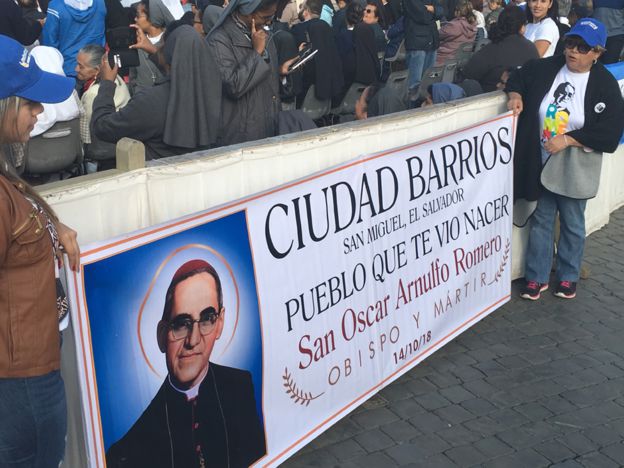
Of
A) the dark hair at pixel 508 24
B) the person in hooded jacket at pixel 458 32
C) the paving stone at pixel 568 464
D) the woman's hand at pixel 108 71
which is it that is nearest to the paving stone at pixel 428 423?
the paving stone at pixel 568 464

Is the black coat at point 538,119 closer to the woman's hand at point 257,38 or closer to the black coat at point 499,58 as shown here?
the black coat at point 499,58

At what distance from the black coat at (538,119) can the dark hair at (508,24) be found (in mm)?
881

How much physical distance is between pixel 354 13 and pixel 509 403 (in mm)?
6951

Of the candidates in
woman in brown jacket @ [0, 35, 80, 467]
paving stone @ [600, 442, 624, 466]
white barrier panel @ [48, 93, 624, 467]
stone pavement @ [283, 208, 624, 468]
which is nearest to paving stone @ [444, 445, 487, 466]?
stone pavement @ [283, 208, 624, 468]

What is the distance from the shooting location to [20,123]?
263 cm

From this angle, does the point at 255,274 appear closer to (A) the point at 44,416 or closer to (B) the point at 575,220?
(A) the point at 44,416

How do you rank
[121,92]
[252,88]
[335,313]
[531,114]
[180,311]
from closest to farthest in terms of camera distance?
[180,311]
[335,313]
[252,88]
[531,114]
[121,92]

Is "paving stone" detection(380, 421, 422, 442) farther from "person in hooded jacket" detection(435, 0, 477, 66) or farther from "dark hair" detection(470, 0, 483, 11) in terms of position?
"dark hair" detection(470, 0, 483, 11)

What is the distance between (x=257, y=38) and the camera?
5.23 m

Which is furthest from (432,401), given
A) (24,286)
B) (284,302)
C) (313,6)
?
(313,6)

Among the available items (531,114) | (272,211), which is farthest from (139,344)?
(531,114)

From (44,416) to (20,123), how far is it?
89 centimetres

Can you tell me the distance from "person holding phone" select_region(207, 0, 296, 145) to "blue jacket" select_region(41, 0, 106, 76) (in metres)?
4.02

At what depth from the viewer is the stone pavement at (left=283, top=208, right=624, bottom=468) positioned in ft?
14.1
